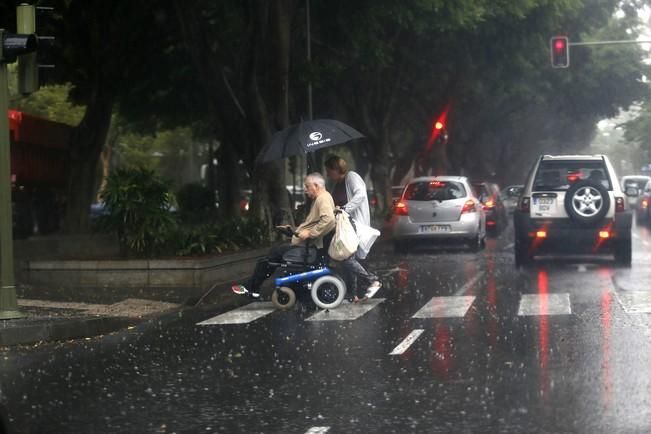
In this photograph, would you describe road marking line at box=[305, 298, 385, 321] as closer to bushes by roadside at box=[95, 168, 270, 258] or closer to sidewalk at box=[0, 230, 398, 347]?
sidewalk at box=[0, 230, 398, 347]

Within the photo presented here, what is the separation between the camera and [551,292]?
15086 millimetres

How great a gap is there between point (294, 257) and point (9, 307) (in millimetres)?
3235

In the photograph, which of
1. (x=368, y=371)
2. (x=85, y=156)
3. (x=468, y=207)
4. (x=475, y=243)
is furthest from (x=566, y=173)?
(x=85, y=156)

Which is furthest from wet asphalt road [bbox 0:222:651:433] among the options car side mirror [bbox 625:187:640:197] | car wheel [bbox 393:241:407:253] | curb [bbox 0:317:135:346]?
car wheel [bbox 393:241:407:253]

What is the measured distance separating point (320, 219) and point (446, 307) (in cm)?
175

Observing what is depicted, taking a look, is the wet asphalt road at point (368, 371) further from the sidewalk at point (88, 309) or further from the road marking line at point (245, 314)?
the sidewalk at point (88, 309)

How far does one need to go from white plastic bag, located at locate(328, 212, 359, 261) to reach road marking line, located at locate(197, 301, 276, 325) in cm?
104

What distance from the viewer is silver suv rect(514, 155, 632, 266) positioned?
18656mm

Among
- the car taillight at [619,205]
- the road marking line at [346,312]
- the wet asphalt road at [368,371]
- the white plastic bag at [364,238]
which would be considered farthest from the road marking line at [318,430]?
the car taillight at [619,205]

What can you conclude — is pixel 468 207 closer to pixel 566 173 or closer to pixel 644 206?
pixel 566 173

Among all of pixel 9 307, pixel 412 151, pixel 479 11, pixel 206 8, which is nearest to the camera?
pixel 9 307

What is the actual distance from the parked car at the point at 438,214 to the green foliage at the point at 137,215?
7.56 m

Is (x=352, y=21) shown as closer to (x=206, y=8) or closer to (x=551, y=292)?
(x=206, y=8)

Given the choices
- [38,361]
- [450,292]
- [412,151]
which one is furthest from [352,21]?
[412,151]
